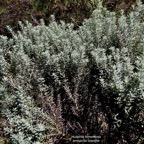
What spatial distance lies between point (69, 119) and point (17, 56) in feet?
2.53

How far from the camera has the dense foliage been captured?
2873 millimetres

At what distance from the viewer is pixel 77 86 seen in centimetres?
321

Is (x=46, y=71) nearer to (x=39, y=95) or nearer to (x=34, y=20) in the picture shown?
(x=39, y=95)

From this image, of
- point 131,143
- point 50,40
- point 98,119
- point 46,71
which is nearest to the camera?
point 131,143

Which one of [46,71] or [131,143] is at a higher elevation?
[46,71]

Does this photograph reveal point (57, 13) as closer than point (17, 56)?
No

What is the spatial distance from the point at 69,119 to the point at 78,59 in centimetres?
52

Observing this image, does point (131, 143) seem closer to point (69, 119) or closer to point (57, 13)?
point (69, 119)

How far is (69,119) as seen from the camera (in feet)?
10.5

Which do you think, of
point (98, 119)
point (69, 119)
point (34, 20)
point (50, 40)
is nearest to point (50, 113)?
point (69, 119)

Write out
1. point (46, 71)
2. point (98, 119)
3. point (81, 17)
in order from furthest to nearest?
point (81, 17), point (46, 71), point (98, 119)

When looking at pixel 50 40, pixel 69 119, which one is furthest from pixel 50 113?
pixel 50 40

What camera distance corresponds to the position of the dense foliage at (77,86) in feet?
9.43

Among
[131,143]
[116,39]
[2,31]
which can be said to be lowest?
[131,143]
